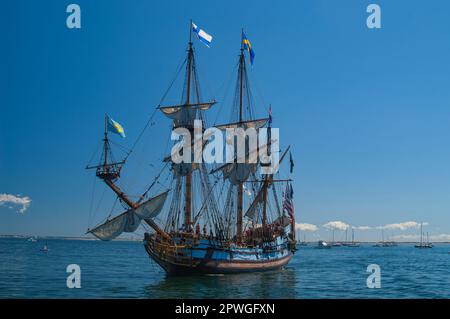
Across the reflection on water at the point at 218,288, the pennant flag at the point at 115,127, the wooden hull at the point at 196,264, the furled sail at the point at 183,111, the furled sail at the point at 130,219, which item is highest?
the furled sail at the point at 183,111

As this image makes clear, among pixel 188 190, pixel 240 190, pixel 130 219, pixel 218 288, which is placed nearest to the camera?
pixel 218 288

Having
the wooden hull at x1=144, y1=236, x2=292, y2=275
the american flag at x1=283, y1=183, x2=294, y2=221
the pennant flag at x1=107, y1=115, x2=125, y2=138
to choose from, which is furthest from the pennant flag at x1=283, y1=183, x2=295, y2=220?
the pennant flag at x1=107, y1=115, x2=125, y2=138

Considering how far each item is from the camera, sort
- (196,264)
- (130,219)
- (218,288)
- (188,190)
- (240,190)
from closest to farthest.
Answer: (218,288)
(130,219)
(196,264)
(188,190)
(240,190)

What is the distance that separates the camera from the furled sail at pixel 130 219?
46844mm

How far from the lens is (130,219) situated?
48031 mm

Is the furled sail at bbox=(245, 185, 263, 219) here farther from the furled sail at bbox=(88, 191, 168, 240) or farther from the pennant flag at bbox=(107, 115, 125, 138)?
the pennant flag at bbox=(107, 115, 125, 138)

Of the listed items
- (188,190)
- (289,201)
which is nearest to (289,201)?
(289,201)

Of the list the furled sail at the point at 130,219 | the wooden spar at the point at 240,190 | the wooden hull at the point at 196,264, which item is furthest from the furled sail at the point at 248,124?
the furled sail at the point at 130,219

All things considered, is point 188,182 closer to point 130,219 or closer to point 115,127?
point 130,219

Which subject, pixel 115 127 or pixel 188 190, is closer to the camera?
pixel 115 127

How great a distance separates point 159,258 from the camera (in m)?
50.8

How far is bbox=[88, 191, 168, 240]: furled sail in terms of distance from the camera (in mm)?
46844

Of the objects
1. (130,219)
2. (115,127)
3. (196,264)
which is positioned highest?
(115,127)

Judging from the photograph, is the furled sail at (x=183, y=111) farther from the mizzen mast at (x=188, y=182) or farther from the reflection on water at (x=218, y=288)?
the reflection on water at (x=218, y=288)
